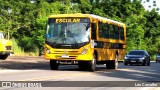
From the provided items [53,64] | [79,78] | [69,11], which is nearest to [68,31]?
[53,64]

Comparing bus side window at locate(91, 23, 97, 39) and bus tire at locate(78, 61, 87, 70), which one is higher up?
bus side window at locate(91, 23, 97, 39)

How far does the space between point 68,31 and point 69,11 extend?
41008 millimetres

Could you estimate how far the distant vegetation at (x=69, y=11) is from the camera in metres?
55.3

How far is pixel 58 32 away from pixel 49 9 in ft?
130

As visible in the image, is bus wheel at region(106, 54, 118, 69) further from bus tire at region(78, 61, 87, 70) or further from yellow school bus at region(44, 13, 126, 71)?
yellow school bus at region(44, 13, 126, 71)

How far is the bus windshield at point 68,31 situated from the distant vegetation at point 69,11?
27.5 m

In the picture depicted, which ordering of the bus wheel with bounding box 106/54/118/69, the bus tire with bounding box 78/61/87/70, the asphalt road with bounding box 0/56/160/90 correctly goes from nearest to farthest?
the asphalt road with bounding box 0/56/160/90
the bus tire with bounding box 78/61/87/70
the bus wheel with bounding box 106/54/118/69

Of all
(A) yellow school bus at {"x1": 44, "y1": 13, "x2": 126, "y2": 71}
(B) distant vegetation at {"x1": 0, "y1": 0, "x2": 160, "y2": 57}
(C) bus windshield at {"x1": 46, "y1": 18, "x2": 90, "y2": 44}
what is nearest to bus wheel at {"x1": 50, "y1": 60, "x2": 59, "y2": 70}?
(A) yellow school bus at {"x1": 44, "y1": 13, "x2": 126, "y2": 71}

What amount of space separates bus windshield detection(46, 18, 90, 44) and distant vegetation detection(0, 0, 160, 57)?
27.5 m

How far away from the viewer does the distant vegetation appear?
5532 cm

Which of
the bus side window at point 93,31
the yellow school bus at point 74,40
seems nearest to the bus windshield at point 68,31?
the yellow school bus at point 74,40

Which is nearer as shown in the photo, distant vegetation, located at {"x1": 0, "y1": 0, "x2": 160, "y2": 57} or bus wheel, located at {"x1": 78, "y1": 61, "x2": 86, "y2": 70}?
bus wheel, located at {"x1": 78, "y1": 61, "x2": 86, "y2": 70}

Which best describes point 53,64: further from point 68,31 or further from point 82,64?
point 68,31

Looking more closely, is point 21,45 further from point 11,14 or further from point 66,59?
point 66,59
